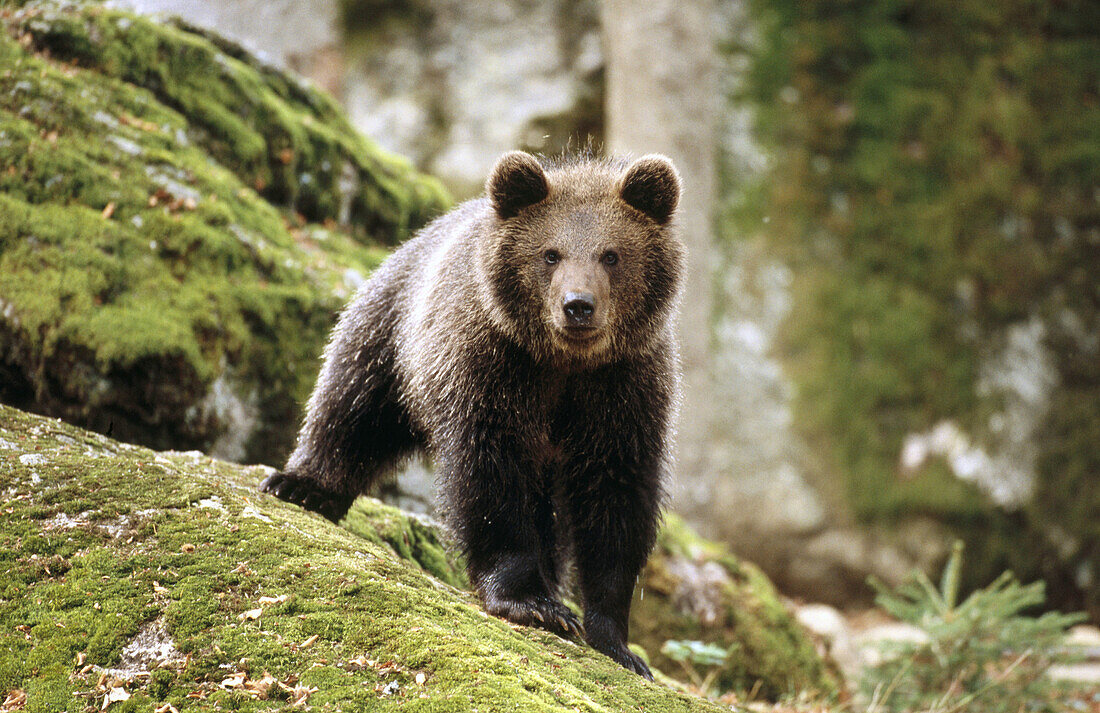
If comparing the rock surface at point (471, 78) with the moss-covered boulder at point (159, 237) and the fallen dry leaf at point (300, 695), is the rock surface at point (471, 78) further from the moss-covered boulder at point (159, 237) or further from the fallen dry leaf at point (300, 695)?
the fallen dry leaf at point (300, 695)

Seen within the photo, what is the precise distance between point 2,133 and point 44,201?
56 centimetres

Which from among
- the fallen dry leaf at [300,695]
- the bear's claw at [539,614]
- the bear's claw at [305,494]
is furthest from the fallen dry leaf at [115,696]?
the bear's claw at [305,494]

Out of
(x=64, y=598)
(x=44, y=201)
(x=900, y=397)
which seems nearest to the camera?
(x=64, y=598)

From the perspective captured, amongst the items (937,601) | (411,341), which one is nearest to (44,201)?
(411,341)

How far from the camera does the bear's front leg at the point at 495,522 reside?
4.46 m

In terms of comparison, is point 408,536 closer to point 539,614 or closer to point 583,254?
point 539,614

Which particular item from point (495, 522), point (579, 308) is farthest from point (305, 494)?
point (579, 308)

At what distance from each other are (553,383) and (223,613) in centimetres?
212

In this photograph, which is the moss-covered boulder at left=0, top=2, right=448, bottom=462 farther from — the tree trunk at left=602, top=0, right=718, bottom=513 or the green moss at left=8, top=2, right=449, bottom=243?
the tree trunk at left=602, top=0, right=718, bottom=513

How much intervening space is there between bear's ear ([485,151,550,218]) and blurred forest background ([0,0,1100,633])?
10.2ft

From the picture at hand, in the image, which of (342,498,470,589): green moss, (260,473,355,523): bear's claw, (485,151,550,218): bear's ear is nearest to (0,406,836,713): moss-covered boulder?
(260,473,355,523): bear's claw

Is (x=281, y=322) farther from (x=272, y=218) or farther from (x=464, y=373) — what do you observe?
(x=464, y=373)

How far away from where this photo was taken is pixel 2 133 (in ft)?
19.7

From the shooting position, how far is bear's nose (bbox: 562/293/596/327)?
4.33m
